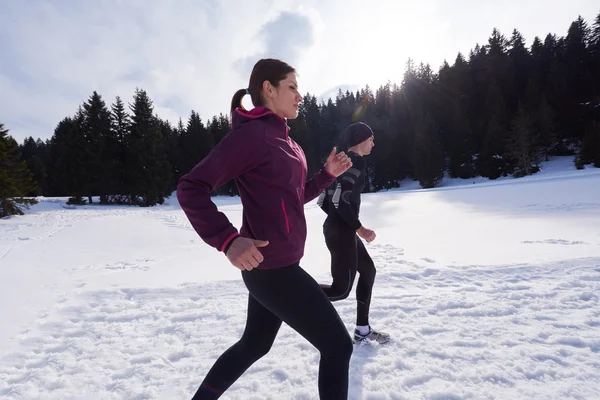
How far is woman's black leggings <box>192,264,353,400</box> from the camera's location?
151 cm

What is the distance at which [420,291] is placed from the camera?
4.44 meters

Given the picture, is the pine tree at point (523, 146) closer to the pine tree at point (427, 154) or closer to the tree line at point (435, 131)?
the tree line at point (435, 131)

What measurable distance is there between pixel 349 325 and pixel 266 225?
2486mm

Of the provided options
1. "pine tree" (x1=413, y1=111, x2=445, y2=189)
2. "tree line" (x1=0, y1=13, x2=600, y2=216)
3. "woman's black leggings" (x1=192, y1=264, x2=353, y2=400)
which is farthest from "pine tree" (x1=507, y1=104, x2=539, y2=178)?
"woman's black leggings" (x1=192, y1=264, x2=353, y2=400)

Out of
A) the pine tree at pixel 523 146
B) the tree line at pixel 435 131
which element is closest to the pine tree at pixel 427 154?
the tree line at pixel 435 131

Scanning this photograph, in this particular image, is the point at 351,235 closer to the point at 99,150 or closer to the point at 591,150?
the point at 99,150

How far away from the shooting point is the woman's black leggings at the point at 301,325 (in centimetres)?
151

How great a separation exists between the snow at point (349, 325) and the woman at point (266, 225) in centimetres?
96

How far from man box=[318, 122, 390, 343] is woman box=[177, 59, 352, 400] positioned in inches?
48.9

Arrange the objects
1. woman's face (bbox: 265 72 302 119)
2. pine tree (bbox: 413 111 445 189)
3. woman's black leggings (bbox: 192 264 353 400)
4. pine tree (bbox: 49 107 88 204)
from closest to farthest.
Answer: woman's black leggings (bbox: 192 264 353 400)
woman's face (bbox: 265 72 302 119)
pine tree (bbox: 49 107 88 204)
pine tree (bbox: 413 111 445 189)

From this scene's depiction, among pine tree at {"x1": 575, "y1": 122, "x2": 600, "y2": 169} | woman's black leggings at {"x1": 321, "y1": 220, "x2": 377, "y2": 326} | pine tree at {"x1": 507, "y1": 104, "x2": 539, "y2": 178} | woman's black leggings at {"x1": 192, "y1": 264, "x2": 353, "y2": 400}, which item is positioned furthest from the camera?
pine tree at {"x1": 507, "y1": 104, "x2": 539, "y2": 178}

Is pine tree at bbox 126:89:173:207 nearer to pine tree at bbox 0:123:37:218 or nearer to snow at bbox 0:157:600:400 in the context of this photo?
pine tree at bbox 0:123:37:218

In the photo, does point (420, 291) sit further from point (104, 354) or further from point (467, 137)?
point (467, 137)

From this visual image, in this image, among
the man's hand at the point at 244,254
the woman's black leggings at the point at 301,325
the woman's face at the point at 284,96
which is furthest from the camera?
the woman's face at the point at 284,96
